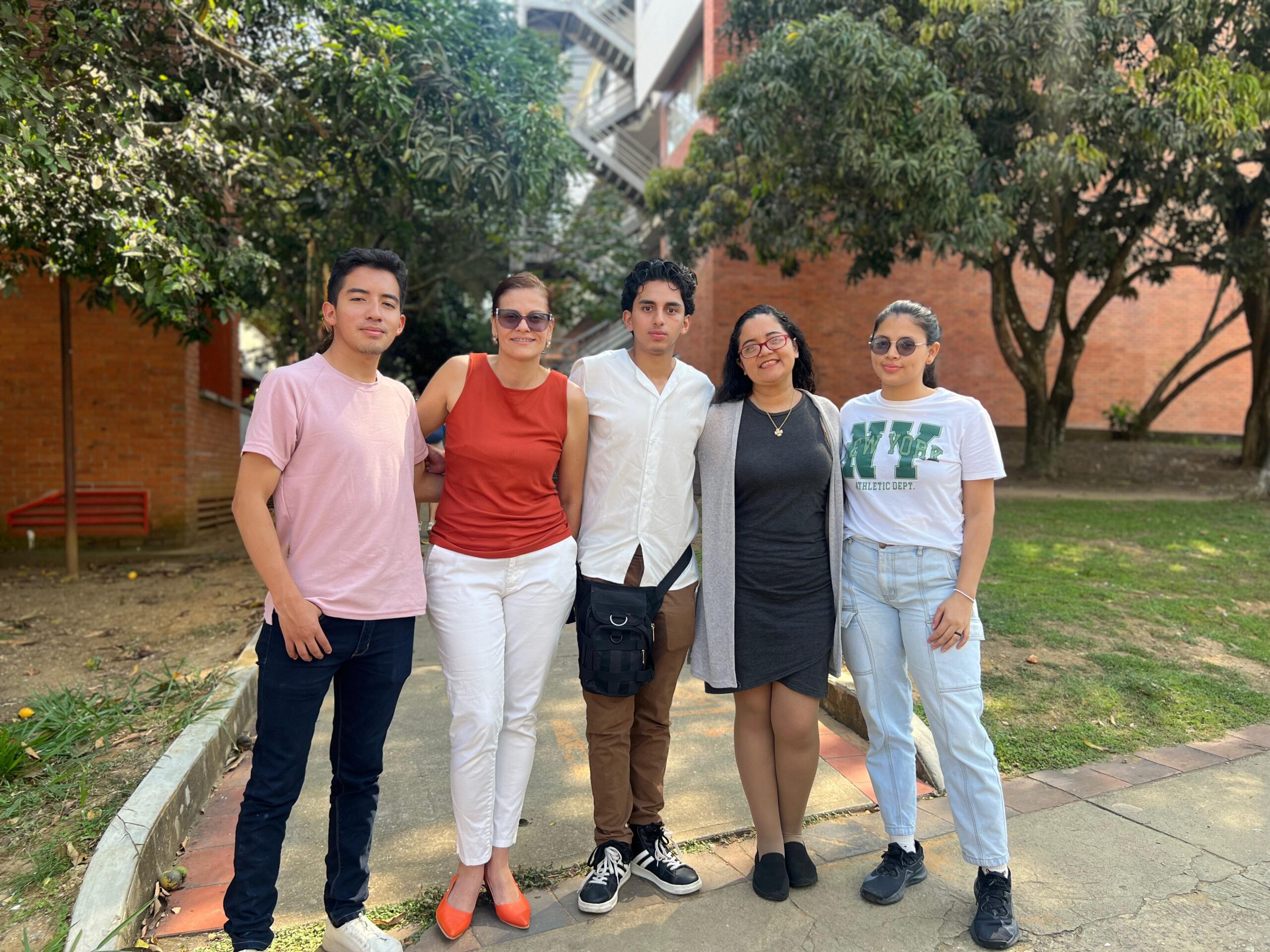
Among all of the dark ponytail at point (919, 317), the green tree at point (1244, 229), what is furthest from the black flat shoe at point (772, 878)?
the green tree at point (1244, 229)

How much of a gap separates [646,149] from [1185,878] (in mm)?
23084

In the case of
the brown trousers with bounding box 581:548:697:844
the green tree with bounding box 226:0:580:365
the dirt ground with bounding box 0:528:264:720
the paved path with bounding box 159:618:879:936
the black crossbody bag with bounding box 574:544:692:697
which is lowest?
the dirt ground with bounding box 0:528:264:720

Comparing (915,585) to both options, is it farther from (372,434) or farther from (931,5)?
(931,5)

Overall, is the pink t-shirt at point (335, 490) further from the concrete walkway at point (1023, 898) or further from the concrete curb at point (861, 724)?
the concrete curb at point (861, 724)

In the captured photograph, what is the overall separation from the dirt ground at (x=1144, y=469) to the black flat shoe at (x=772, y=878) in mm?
11285

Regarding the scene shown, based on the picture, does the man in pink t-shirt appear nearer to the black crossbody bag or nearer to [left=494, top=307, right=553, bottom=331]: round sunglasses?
[left=494, top=307, right=553, bottom=331]: round sunglasses

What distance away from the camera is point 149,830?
281 cm

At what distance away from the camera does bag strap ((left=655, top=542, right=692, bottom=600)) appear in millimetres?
2742

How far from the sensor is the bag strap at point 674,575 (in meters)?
2.74

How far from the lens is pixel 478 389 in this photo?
8.56 feet

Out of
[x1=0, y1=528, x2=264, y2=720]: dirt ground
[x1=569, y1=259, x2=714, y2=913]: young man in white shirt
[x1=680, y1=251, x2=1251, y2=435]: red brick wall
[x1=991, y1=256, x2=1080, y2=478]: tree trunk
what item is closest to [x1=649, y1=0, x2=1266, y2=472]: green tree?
[x1=991, y1=256, x2=1080, y2=478]: tree trunk

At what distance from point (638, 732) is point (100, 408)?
8.74 metres

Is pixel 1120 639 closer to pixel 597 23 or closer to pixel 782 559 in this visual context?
pixel 782 559

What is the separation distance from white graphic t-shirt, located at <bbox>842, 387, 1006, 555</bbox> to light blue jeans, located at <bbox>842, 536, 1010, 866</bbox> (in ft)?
0.19
